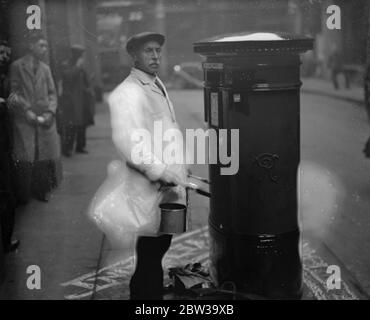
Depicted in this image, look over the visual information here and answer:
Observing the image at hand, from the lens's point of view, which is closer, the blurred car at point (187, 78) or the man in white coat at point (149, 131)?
the man in white coat at point (149, 131)

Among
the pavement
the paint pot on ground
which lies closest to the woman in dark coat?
the paint pot on ground

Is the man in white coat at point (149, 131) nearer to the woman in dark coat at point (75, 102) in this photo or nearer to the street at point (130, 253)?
the street at point (130, 253)

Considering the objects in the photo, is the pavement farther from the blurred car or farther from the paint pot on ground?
the paint pot on ground

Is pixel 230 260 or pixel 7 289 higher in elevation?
pixel 230 260

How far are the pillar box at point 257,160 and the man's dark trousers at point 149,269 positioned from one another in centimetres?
43

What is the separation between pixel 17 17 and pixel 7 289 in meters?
2.86

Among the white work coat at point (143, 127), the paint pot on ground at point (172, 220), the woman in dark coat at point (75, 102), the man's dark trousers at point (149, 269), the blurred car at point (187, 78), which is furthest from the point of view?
the blurred car at point (187, 78)

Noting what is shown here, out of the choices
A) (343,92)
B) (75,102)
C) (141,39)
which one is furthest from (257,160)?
(343,92)

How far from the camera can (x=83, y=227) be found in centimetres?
563

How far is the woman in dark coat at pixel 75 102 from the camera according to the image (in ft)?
24.7

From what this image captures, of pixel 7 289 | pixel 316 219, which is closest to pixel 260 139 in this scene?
pixel 7 289

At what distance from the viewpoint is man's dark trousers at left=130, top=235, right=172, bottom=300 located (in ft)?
11.7

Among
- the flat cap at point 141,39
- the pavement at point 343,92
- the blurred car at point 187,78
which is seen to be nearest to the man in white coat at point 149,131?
the flat cap at point 141,39

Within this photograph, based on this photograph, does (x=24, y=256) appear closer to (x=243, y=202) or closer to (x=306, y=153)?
(x=243, y=202)
